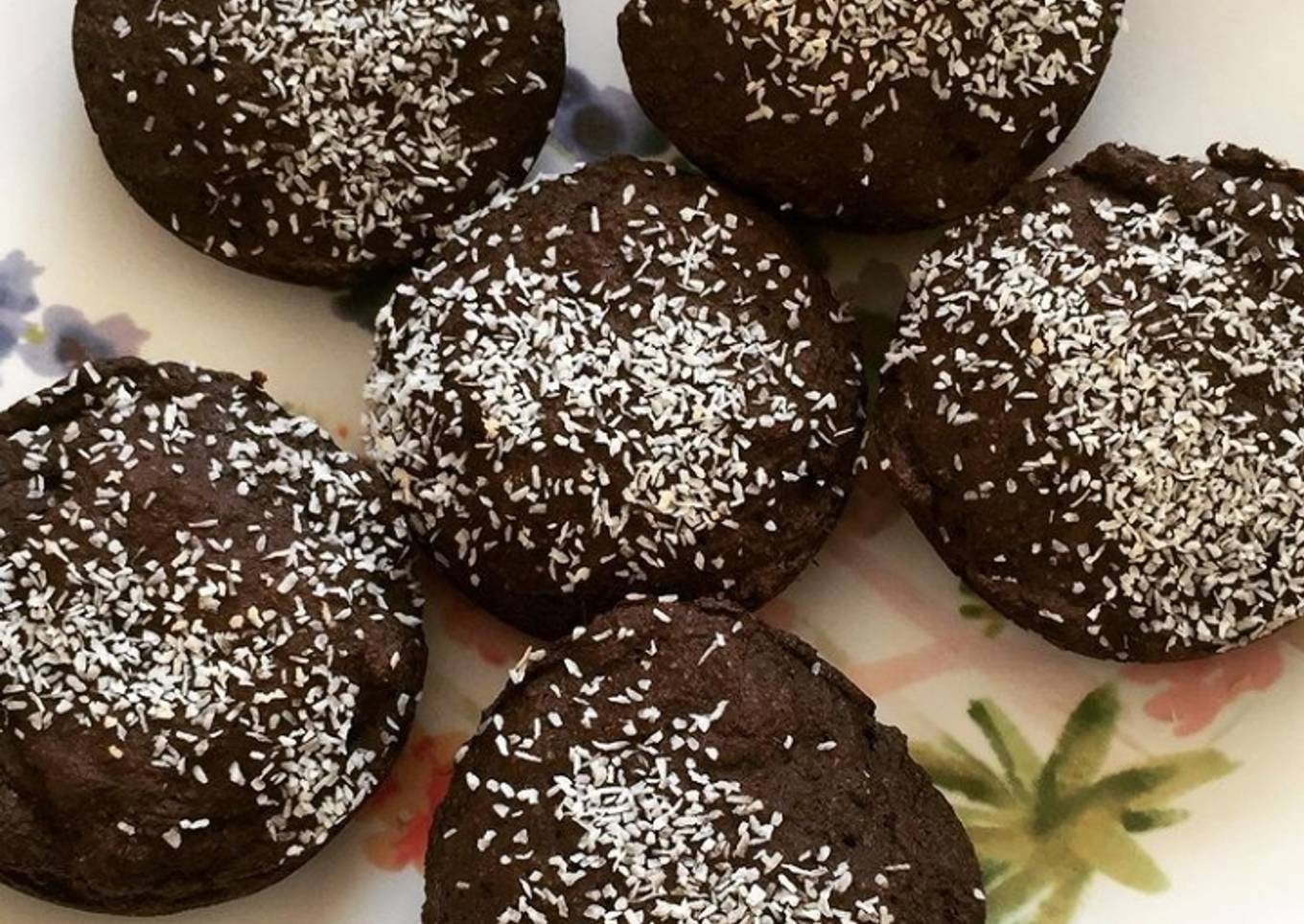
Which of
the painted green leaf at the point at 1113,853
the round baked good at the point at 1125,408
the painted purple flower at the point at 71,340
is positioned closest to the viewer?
the round baked good at the point at 1125,408

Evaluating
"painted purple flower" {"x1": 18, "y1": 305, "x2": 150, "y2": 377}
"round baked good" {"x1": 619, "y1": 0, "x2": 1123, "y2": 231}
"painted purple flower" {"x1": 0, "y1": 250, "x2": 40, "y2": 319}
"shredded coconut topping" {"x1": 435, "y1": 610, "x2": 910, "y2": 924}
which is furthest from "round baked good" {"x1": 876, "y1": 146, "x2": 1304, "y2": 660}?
"painted purple flower" {"x1": 0, "y1": 250, "x2": 40, "y2": 319}

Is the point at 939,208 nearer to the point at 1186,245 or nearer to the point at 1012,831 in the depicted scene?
the point at 1186,245

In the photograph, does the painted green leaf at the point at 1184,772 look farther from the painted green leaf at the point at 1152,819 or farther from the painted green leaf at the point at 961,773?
the painted green leaf at the point at 961,773

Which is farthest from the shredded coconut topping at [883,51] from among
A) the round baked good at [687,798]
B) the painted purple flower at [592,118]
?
the round baked good at [687,798]

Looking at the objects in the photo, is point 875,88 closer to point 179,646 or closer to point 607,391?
point 607,391

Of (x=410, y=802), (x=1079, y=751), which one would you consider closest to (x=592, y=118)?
(x=410, y=802)

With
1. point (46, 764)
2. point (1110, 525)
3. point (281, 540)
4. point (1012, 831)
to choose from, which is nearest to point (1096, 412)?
point (1110, 525)
